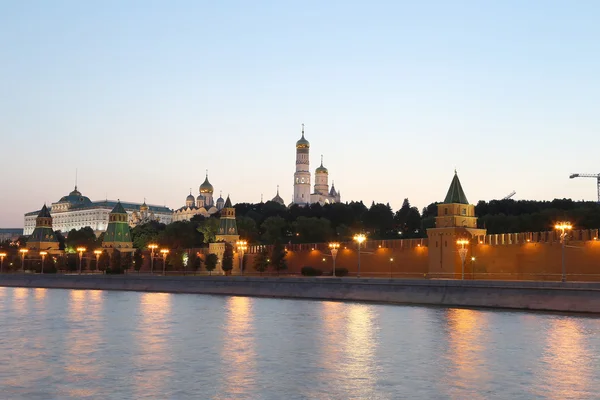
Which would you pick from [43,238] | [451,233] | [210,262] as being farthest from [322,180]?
[451,233]

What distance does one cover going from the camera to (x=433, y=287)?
38969mm

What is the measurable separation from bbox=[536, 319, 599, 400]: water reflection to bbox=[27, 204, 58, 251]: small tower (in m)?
79.2

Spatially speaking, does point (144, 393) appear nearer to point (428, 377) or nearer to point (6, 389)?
point (6, 389)

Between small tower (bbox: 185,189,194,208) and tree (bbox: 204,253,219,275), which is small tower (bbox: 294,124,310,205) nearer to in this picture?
small tower (bbox: 185,189,194,208)

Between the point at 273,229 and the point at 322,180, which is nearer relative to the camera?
the point at 273,229

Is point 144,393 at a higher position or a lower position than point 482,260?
lower

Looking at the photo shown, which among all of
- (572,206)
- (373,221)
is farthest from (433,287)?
(373,221)

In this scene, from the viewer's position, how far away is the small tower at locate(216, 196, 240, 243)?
250ft

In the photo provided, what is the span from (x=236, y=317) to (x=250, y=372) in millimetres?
15055

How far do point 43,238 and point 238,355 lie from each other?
79.7 metres

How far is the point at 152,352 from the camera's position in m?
21.0

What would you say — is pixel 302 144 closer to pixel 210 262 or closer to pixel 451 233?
pixel 210 262

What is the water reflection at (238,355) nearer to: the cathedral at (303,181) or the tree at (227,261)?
the tree at (227,261)

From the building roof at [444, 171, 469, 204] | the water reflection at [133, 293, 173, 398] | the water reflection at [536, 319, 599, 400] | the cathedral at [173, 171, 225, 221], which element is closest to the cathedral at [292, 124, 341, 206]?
the cathedral at [173, 171, 225, 221]
